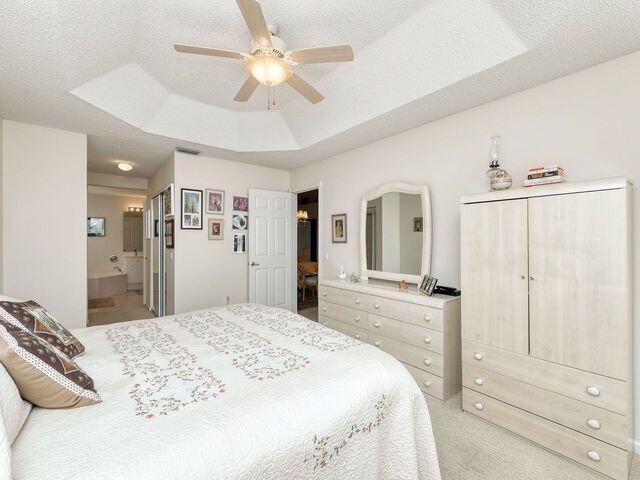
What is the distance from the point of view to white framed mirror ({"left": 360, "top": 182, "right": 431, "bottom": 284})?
3.04 metres

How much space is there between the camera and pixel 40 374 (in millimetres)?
1062

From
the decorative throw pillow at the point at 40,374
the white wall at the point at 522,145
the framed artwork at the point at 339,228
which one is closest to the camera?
the decorative throw pillow at the point at 40,374

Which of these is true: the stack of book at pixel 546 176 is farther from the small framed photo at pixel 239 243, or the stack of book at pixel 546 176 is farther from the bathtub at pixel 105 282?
the bathtub at pixel 105 282

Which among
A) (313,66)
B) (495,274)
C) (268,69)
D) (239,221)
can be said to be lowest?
(495,274)

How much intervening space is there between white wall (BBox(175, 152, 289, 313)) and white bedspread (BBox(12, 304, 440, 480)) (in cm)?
227

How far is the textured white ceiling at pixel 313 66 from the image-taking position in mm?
1800

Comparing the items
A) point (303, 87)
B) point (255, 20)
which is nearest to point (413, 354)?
point (303, 87)

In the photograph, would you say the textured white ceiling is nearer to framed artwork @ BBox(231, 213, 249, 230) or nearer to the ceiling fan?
the ceiling fan

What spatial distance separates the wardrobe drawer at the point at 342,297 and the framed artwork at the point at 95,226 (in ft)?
23.5

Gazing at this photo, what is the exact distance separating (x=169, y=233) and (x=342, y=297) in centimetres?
285

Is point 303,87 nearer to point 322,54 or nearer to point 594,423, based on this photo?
point 322,54

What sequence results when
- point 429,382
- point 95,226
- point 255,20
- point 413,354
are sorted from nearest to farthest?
point 255,20
point 429,382
point 413,354
point 95,226

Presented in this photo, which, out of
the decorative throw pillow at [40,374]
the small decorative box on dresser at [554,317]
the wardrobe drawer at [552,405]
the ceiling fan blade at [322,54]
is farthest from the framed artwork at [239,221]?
the wardrobe drawer at [552,405]

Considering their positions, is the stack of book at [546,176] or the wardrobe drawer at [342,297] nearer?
the stack of book at [546,176]
